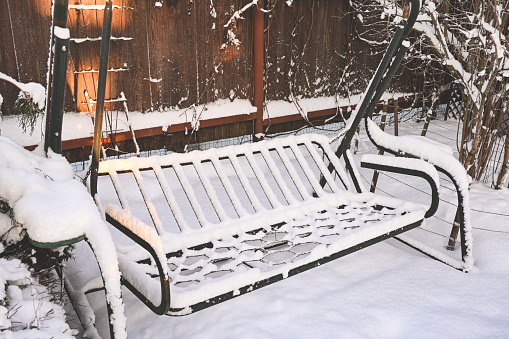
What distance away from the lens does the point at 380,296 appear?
7.20ft

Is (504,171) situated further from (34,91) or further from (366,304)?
(34,91)

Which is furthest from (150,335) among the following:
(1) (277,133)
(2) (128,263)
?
(1) (277,133)

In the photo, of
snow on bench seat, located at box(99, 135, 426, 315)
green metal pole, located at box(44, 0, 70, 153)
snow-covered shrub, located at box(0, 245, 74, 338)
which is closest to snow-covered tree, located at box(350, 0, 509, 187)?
snow on bench seat, located at box(99, 135, 426, 315)

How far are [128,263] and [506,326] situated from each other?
5.77 ft

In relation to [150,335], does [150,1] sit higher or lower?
higher

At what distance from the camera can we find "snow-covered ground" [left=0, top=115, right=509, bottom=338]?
76.3 inches

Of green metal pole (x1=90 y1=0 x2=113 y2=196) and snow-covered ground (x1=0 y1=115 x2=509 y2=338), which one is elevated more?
green metal pole (x1=90 y1=0 x2=113 y2=196)

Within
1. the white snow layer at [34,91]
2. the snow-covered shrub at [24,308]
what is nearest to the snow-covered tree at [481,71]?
the white snow layer at [34,91]

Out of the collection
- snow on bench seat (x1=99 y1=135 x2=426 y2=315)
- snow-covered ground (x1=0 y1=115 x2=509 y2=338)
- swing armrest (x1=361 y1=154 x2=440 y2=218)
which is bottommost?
snow-covered ground (x1=0 y1=115 x2=509 y2=338)

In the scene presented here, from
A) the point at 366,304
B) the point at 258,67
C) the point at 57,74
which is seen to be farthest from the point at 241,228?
the point at 258,67

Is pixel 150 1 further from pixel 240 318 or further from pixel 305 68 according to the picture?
pixel 240 318

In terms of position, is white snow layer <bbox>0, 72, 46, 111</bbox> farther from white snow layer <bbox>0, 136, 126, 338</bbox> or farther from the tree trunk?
the tree trunk

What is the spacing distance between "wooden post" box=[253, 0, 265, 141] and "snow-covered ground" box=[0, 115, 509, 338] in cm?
241

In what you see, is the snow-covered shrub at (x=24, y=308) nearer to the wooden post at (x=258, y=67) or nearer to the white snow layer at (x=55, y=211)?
the white snow layer at (x=55, y=211)
